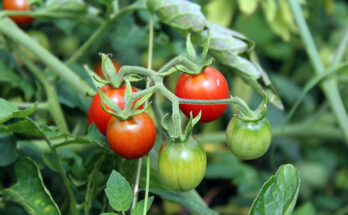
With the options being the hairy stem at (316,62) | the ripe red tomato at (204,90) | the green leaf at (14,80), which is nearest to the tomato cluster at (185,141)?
the ripe red tomato at (204,90)

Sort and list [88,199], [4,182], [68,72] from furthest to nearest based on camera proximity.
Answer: [4,182] → [68,72] → [88,199]

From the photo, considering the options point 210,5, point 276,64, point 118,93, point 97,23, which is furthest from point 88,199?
point 276,64

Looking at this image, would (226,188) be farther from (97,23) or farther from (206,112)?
(206,112)

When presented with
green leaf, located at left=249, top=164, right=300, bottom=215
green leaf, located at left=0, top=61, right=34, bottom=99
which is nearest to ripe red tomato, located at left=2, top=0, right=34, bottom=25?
green leaf, located at left=0, top=61, right=34, bottom=99

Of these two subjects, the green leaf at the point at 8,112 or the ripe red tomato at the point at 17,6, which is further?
the ripe red tomato at the point at 17,6

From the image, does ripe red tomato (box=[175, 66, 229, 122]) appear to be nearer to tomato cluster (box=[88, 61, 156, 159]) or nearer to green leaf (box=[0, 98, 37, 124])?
tomato cluster (box=[88, 61, 156, 159])

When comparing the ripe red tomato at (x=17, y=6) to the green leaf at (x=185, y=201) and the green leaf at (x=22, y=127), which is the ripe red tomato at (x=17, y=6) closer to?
the green leaf at (x=22, y=127)
